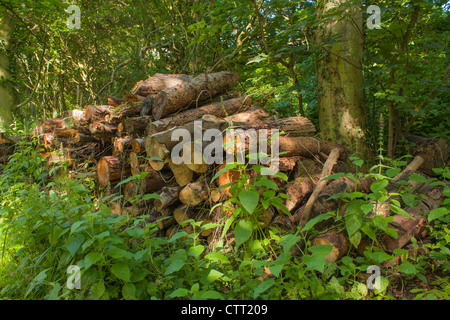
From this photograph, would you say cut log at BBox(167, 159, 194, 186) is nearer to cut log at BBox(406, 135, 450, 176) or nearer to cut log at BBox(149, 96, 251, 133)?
cut log at BBox(149, 96, 251, 133)

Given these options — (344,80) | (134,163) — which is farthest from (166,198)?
(344,80)

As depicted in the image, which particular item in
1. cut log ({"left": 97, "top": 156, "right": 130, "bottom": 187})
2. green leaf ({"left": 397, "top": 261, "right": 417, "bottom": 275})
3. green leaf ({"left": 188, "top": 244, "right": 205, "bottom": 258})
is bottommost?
green leaf ({"left": 397, "top": 261, "right": 417, "bottom": 275})

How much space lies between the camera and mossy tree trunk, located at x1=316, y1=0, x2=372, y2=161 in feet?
12.9

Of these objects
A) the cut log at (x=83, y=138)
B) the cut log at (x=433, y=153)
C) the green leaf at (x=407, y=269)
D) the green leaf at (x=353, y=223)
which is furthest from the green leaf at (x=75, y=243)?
the cut log at (x=433, y=153)

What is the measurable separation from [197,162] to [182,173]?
0.31 metres

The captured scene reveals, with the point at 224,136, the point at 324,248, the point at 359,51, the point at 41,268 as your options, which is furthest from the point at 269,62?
the point at 41,268

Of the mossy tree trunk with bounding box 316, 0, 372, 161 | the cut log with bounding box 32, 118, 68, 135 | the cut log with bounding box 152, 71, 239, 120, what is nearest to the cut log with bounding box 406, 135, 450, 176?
the mossy tree trunk with bounding box 316, 0, 372, 161

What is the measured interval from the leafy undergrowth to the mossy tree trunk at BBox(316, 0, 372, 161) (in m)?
1.78

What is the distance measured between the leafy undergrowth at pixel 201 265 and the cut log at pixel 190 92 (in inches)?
71.5

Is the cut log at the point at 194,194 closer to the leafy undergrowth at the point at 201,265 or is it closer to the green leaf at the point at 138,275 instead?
the leafy undergrowth at the point at 201,265

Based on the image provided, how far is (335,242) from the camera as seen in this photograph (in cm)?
210

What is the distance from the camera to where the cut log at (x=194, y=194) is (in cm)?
297

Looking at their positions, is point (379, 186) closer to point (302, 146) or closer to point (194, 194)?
point (302, 146)
